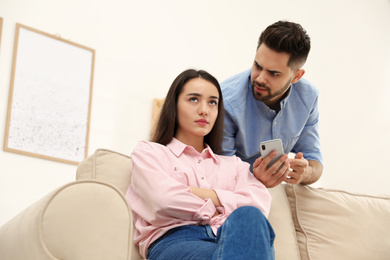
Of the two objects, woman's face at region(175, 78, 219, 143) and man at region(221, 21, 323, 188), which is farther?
man at region(221, 21, 323, 188)

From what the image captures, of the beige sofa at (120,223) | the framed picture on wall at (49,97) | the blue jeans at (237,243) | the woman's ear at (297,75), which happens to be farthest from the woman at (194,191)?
the framed picture on wall at (49,97)

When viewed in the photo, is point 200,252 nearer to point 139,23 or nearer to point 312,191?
point 312,191

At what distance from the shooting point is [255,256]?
0.96 m

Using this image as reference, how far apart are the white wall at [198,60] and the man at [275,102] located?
5.20 feet

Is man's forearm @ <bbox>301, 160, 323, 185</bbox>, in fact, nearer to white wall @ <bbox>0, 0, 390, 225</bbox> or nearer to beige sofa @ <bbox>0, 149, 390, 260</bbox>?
beige sofa @ <bbox>0, 149, 390, 260</bbox>

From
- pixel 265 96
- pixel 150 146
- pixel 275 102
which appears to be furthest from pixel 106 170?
pixel 275 102

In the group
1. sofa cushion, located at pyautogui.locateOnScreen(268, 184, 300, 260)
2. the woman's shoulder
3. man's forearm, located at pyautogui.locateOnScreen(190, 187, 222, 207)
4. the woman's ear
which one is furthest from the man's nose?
man's forearm, located at pyautogui.locateOnScreen(190, 187, 222, 207)

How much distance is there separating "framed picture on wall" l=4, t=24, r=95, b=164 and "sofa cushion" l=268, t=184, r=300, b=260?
75.9 inches

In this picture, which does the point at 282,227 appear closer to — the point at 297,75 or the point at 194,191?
the point at 194,191

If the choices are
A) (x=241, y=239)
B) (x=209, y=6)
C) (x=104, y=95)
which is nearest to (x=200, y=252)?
(x=241, y=239)

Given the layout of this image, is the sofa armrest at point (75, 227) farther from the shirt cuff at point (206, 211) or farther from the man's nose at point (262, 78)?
the man's nose at point (262, 78)

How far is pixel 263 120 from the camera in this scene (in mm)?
2160

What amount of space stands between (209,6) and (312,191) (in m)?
2.80

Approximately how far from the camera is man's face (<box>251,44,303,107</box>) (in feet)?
6.66
